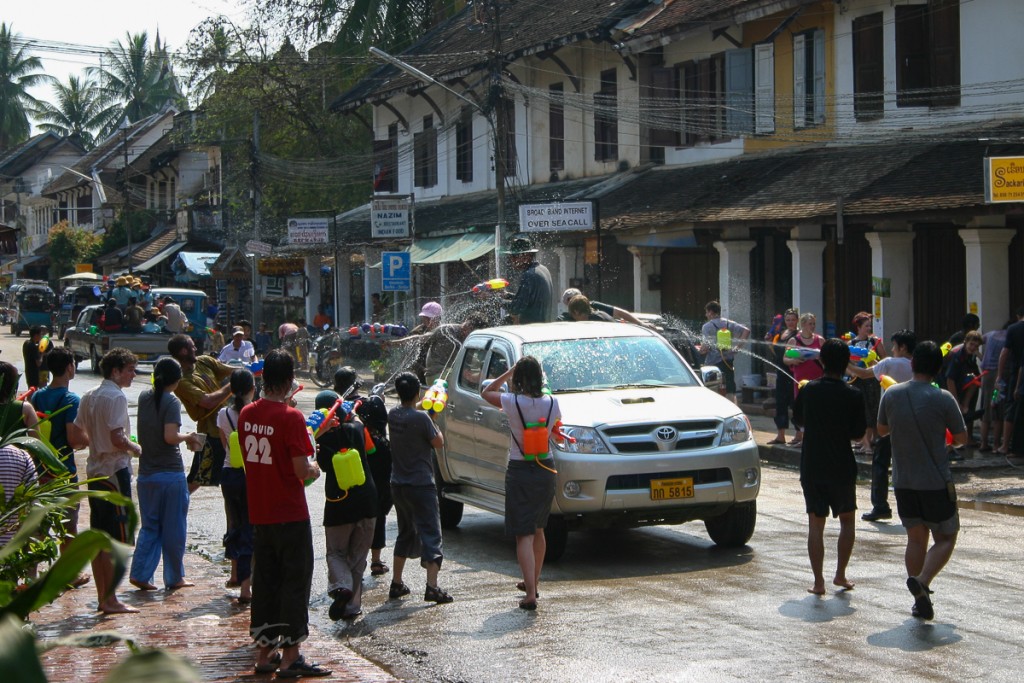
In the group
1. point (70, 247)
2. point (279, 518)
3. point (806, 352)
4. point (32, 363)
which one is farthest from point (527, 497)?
point (70, 247)

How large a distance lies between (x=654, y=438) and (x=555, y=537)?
3.69 ft

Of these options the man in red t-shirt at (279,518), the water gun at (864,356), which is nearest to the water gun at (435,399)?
the man in red t-shirt at (279,518)

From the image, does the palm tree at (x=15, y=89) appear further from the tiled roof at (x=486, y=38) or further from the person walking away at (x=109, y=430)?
the person walking away at (x=109, y=430)

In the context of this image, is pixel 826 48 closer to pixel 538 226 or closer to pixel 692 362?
pixel 538 226

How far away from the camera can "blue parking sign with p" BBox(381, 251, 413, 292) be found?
29.6 meters

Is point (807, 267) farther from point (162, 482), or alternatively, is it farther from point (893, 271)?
point (162, 482)

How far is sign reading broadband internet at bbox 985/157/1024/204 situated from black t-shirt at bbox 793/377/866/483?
902cm

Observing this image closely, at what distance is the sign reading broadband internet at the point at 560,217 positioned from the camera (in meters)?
23.4

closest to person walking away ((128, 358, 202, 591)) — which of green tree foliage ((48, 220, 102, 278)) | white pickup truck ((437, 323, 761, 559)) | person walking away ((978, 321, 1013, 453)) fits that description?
white pickup truck ((437, 323, 761, 559))

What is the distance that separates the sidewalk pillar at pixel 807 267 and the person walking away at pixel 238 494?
48.8ft

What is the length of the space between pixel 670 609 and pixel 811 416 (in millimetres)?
1649

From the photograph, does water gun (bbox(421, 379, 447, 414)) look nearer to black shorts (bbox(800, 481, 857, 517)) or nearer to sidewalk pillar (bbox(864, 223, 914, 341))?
black shorts (bbox(800, 481, 857, 517))

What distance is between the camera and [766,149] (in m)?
24.6

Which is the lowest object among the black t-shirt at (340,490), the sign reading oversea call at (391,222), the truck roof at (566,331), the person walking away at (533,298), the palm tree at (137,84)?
the black t-shirt at (340,490)
